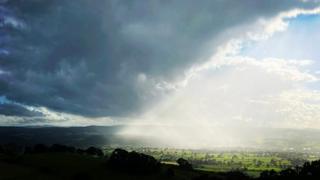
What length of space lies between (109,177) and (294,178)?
70.1 m

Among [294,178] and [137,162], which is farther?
[137,162]

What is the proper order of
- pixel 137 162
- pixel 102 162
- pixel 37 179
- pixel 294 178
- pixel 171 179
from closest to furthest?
pixel 294 178 → pixel 37 179 → pixel 171 179 → pixel 137 162 → pixel 102 162

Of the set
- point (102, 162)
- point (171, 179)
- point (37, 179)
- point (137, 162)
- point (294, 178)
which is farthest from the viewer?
point (102, 162)

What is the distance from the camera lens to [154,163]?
17062cm

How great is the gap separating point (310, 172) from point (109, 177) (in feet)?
247

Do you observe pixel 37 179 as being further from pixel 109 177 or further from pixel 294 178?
pixel 294 178

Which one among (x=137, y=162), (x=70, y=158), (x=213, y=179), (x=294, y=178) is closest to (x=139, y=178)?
(x=137, y=162)

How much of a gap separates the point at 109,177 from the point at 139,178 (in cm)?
1204

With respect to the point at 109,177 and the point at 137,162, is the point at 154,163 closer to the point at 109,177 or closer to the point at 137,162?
the point at 137,162

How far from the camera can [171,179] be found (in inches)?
6083

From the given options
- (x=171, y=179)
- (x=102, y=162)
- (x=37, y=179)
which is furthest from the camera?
(x=102, y=162)

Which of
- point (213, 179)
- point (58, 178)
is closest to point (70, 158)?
point (58, 178)

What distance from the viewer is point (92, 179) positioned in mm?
149375

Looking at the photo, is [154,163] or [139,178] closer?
[139,178]
